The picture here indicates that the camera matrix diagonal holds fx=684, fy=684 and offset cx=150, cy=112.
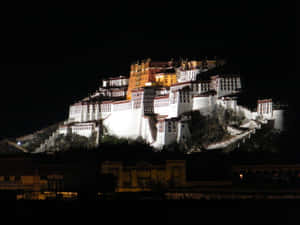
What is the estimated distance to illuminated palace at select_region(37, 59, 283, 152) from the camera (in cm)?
7606

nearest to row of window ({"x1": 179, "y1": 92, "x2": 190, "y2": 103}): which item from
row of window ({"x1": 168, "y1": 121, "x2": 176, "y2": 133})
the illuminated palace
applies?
the illuminated palace

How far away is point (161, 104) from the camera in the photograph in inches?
3378

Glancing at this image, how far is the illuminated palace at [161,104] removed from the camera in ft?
250

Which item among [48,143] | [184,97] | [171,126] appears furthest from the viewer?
[48,143]

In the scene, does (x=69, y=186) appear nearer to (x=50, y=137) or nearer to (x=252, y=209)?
(x=252, y=209)

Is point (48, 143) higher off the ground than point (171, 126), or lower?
lower

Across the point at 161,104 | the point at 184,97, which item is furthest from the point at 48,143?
the point at 184,97

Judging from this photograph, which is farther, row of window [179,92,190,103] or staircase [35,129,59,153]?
staircase [35,129,59,153]

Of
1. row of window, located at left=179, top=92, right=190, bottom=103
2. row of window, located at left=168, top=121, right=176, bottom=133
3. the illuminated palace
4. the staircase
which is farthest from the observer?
the staircase

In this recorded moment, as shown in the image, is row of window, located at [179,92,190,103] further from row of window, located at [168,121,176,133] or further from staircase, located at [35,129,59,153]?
staircase, located at [35,129,59,153]

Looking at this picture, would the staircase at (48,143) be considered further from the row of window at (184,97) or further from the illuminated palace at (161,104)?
the row of window at (184,97)

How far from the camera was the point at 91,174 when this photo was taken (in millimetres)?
57625

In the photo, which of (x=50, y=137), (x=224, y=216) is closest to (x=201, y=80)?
(x=50, y=137)

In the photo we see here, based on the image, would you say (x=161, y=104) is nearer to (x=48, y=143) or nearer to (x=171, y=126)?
(x=171, y=126)
